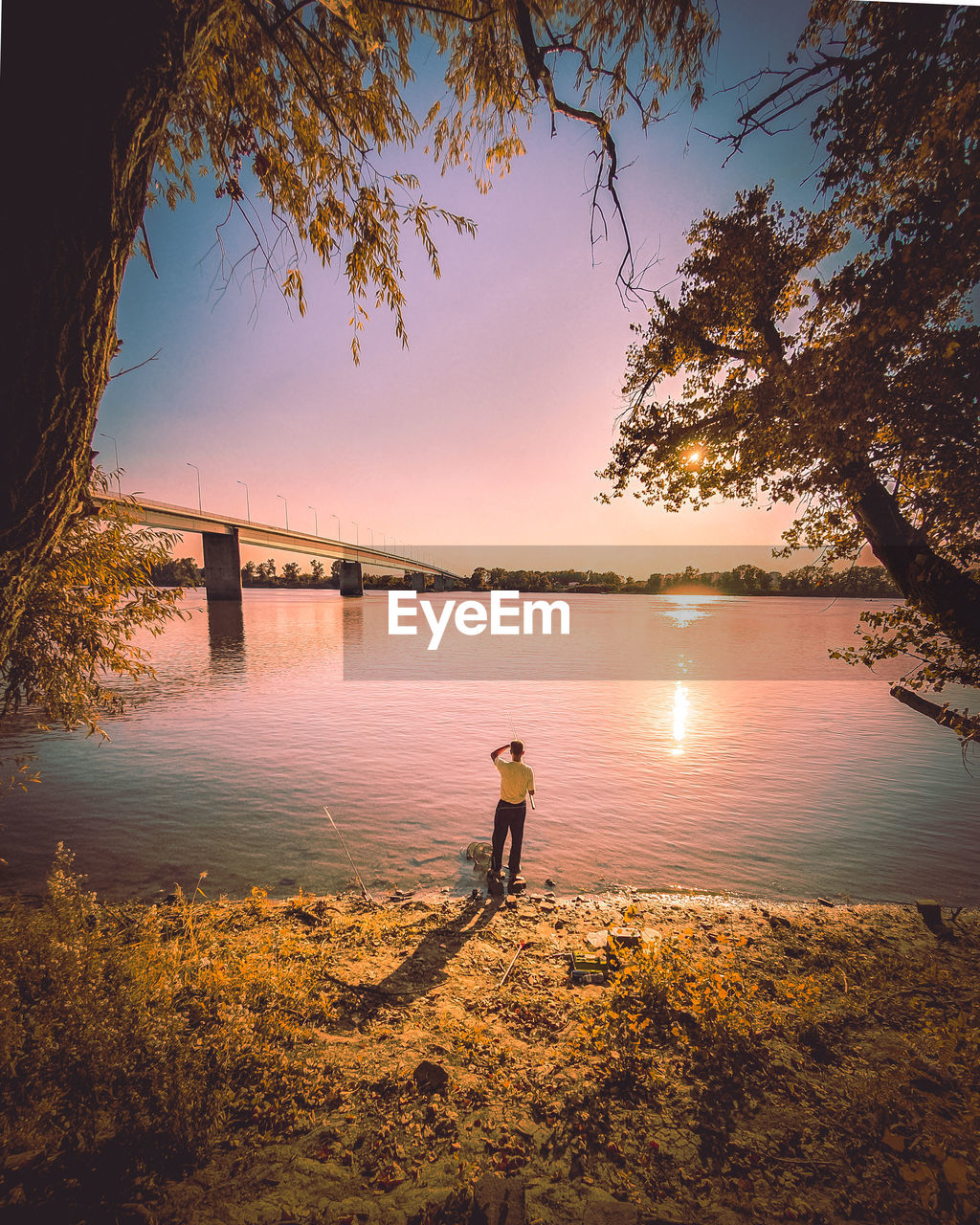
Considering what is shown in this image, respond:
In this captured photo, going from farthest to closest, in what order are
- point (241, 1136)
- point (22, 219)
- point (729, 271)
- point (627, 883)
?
point (627, 883) → point (729, 271) → point (241, 1136) → point (22, 219)

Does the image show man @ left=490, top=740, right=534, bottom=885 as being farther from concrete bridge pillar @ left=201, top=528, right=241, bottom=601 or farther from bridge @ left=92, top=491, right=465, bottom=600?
concrete bridge pillar @ left=201, top=528, right=241, bottom=601

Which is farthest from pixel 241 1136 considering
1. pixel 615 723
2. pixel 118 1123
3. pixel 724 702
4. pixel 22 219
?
pixel 724 702

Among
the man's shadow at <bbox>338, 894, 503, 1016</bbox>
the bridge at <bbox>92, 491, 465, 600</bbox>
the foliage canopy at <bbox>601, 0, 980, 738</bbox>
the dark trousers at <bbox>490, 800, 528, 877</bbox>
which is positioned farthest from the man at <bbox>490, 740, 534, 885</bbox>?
the bridge at <bbox>92, 491, 465, 600</bbox>

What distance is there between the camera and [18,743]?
17.8 meters

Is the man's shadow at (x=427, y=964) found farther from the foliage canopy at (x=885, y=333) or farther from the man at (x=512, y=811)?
the foliage canopy at (x=885, y=333)

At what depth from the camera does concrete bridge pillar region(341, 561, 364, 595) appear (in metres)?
150

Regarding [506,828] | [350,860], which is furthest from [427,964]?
[350,860]

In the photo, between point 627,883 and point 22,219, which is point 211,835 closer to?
point 627,883

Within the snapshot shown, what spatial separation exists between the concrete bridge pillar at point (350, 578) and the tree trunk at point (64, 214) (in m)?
150

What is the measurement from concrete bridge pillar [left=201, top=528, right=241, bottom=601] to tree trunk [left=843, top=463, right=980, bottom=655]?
3759 inches

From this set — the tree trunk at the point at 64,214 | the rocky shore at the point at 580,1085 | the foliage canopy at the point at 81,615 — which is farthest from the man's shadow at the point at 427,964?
the foliage canopy at the point at 81,615

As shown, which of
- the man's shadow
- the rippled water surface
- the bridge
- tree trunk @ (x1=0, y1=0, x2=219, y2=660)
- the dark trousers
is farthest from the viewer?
the bridge

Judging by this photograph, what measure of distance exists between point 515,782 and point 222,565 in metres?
97.8

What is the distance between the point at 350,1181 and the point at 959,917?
9.94 meters
